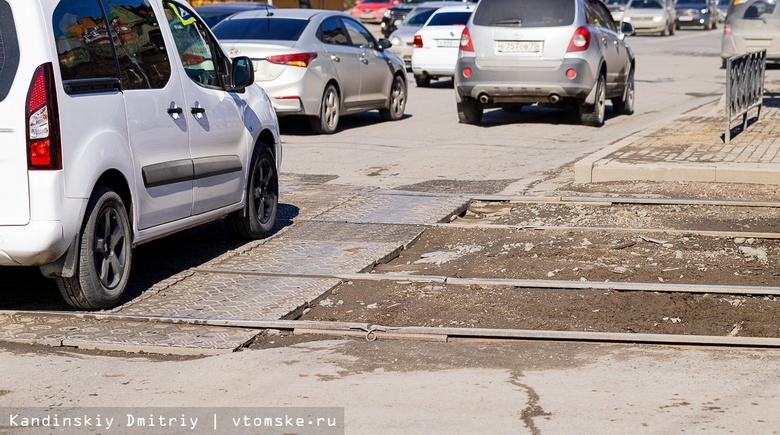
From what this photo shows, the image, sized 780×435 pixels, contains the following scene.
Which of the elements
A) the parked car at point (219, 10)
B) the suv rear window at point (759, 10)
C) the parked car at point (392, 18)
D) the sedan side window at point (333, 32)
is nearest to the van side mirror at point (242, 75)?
the sedan side window at point (333, 32)

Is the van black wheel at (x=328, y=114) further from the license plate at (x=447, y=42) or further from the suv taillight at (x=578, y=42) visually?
the license plate at (x=447, y=42)

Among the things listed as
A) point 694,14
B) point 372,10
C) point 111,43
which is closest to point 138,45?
point 111,43

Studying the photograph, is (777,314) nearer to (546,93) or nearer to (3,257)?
(3,257)

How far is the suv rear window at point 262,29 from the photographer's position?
15.6 metres

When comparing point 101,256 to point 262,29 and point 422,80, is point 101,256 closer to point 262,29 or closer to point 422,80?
point 262,29

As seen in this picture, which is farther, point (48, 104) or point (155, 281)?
point (155, 281)

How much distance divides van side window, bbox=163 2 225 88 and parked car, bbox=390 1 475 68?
17.8 metres

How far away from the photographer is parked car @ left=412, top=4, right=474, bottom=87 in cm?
2333

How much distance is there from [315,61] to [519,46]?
276cm

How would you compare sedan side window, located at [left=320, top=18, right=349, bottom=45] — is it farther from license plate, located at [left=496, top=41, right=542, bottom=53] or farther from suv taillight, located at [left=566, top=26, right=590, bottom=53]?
suv taillight, located at [left=566, top=26, right=590, bottom=53]

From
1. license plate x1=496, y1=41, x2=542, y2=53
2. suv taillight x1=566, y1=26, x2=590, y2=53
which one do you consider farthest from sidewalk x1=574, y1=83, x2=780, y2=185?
license plate x1=496, y1=41, x2=542, y2=53

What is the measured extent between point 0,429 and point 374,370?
5.36 feet

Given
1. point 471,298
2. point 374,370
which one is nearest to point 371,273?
point 471,298

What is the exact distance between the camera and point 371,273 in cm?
758
